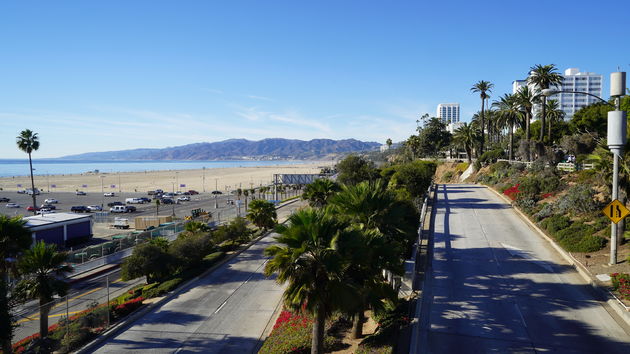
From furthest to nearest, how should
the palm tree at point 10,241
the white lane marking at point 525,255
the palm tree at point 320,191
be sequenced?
the palm tree at point 320,191 < the white lane marking at point 525,255 < the palm tree at point 10,241

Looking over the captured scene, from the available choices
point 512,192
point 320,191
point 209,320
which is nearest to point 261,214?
point 320,191

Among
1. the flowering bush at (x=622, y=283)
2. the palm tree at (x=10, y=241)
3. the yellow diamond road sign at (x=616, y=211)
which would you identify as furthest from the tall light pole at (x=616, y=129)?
the palm tree at (x=10, y=241)

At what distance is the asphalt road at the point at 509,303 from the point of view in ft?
38.9

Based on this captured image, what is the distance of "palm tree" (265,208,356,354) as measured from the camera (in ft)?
33.9

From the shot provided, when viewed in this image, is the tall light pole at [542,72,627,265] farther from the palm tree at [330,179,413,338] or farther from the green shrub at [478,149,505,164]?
the green shrub at [478,149,505,164]

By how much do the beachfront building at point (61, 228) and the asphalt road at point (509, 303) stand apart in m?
34.5

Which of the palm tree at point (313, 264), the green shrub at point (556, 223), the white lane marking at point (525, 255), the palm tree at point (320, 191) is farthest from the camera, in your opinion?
the palm tree at point (320, 191)

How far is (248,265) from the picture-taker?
26969 mm

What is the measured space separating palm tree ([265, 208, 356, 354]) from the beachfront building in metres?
33.0

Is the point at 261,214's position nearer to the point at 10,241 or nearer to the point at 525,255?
the point at 10,241

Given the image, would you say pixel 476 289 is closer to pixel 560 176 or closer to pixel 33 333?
pixel 33 333

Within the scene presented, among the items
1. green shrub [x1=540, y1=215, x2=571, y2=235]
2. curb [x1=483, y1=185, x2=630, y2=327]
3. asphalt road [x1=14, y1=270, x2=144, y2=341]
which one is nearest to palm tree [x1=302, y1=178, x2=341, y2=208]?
asphalt road [x1=14, y1=270, x2=144, y2=341]

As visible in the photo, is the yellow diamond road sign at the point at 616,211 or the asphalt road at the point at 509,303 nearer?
the asphalt road at the point at 509,303

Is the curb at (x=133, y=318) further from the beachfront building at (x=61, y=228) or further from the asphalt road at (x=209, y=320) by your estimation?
the beachfront building at (x=61, y=228)
